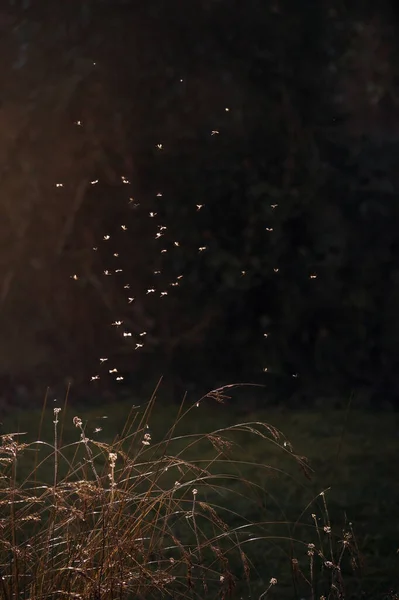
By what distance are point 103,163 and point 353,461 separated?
166 cm

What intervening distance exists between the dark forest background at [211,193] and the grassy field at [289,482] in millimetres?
166

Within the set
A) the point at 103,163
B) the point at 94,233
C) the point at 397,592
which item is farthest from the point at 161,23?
the point at 397,592

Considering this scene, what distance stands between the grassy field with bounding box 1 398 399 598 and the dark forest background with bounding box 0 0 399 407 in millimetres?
166

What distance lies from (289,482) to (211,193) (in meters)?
1.33

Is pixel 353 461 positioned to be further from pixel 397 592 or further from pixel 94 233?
pixel 94 233

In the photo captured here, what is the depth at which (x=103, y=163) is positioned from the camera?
12.8 feet

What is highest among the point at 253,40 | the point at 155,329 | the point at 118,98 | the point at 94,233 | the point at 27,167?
the point at 253,40

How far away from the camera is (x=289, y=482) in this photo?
3.20 metres

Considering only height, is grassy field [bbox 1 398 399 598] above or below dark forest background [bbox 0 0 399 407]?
below

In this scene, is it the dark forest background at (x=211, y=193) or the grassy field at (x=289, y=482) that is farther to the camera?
the dark forest background at (x=211, y=193)

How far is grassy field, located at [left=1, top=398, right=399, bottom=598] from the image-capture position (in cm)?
245

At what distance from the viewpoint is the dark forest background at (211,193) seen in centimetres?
386

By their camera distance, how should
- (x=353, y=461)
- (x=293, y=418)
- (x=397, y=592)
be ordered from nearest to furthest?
(x=397, y=592)
(x=353, y=461)
(x=293, y=418)

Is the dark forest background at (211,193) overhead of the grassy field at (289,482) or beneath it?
overhead
